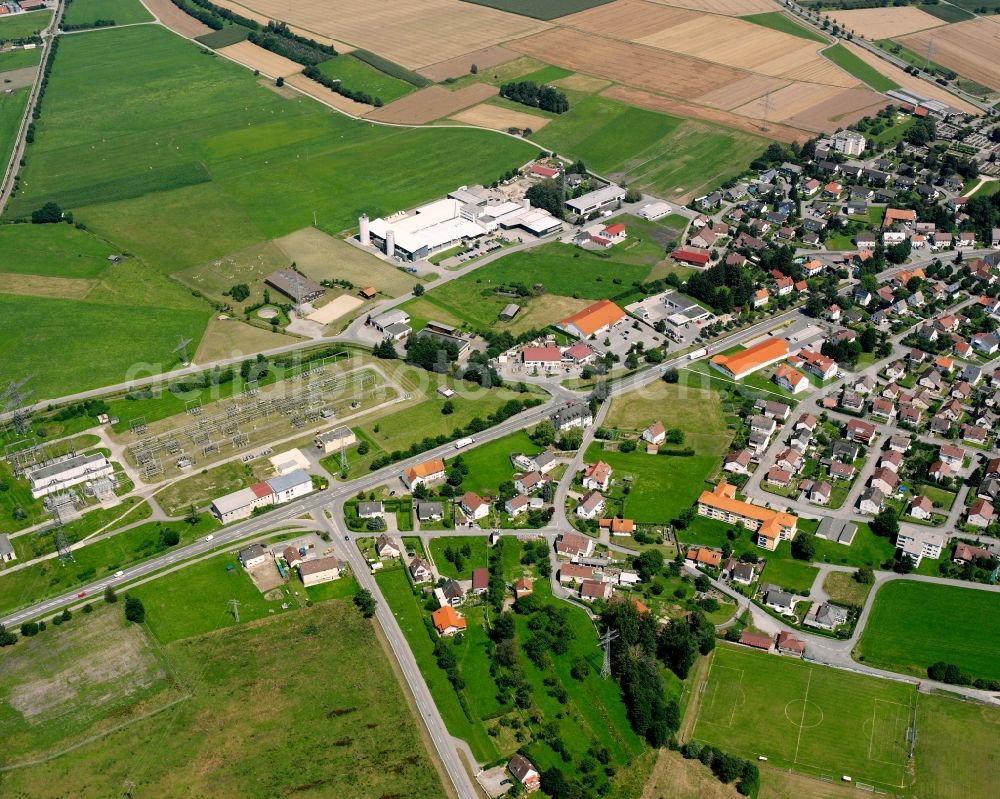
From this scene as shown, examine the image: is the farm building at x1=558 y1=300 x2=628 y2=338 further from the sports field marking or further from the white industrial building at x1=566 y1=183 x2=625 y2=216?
the sports field marking

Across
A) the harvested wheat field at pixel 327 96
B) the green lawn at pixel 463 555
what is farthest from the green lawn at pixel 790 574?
the harvested wheat field at pixel 327 96

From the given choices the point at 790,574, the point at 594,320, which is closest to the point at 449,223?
the point at 594,320

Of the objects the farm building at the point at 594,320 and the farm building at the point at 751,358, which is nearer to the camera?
the farm building at the point at 751,358

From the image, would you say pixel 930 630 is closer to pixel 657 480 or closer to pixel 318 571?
pixel 657 480

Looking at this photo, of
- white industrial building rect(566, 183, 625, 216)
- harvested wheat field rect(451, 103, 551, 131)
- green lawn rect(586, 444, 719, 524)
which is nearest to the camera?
green lawn rect(586, 444, 719, 524)

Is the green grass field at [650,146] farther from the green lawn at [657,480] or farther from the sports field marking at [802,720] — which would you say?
the sports field marking at [802,720]

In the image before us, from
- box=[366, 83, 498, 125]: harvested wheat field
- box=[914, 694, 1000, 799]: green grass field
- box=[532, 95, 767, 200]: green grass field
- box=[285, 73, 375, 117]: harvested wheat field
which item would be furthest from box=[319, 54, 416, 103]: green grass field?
box=[914, 694, 1000, 799]: green grass field
